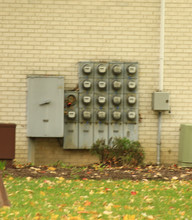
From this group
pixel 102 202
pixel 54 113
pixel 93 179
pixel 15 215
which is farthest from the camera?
pixel 54 113

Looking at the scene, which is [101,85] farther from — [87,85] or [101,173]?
[101,173]

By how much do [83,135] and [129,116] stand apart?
1.06 meters

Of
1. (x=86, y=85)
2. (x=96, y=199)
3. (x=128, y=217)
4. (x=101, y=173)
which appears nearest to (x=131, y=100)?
(x=86, y=85)

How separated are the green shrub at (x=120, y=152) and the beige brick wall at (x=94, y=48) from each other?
817 millimetres

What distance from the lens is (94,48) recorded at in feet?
41.6

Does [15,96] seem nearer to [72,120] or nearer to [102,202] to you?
[72,120]

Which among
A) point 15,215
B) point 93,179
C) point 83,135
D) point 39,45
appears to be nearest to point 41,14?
point 39,45

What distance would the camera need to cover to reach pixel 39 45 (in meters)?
12.6

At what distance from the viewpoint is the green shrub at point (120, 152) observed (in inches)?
458

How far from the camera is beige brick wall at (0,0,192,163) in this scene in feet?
41.3

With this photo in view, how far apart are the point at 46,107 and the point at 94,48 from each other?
1.71m

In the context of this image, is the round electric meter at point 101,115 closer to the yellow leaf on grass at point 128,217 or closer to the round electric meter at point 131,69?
the round electric meter at point 131,69

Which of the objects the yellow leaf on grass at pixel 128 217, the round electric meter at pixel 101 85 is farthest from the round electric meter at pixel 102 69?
the yellow leaf on grass at pixel 128 217

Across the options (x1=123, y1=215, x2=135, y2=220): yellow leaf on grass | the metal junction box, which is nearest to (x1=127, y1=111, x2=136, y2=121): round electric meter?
the metal junction box
